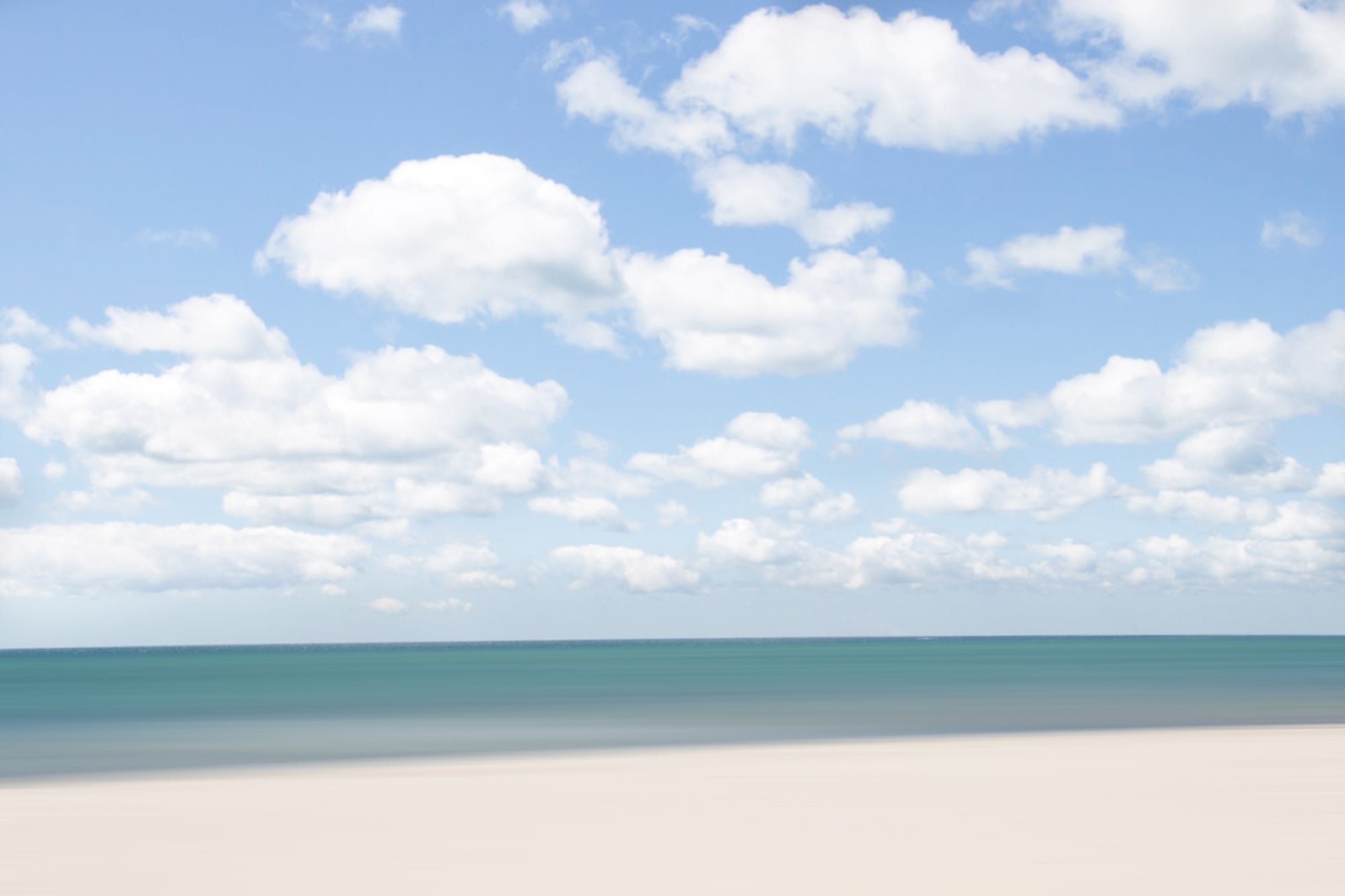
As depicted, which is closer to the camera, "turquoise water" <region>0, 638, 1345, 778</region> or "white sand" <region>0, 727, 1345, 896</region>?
"white sand" <region>0, 727, 1345, 896</region>

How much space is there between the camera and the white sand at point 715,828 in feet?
46.9

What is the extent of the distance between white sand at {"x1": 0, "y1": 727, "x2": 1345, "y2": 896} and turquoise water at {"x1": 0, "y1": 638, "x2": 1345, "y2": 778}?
9.51m

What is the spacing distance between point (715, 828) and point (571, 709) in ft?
115

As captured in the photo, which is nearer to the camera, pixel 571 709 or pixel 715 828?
pixel 715 828

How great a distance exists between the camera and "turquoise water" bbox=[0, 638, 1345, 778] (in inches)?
1416

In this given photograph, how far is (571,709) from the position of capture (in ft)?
171

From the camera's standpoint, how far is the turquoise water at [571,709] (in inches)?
Answer: 1416

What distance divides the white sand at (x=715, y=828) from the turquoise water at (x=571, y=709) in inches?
374

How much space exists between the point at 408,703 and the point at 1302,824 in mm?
45053

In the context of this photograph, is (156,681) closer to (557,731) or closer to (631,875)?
(557,731)

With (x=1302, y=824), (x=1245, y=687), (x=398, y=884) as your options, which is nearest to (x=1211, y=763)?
(x=1302, y=824)

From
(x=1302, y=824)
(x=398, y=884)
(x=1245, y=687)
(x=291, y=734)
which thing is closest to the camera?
(x=398, y=884)

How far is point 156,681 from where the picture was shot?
3472 inches

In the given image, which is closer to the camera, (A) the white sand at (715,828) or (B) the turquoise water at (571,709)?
(A) the white sand at (715,828)
